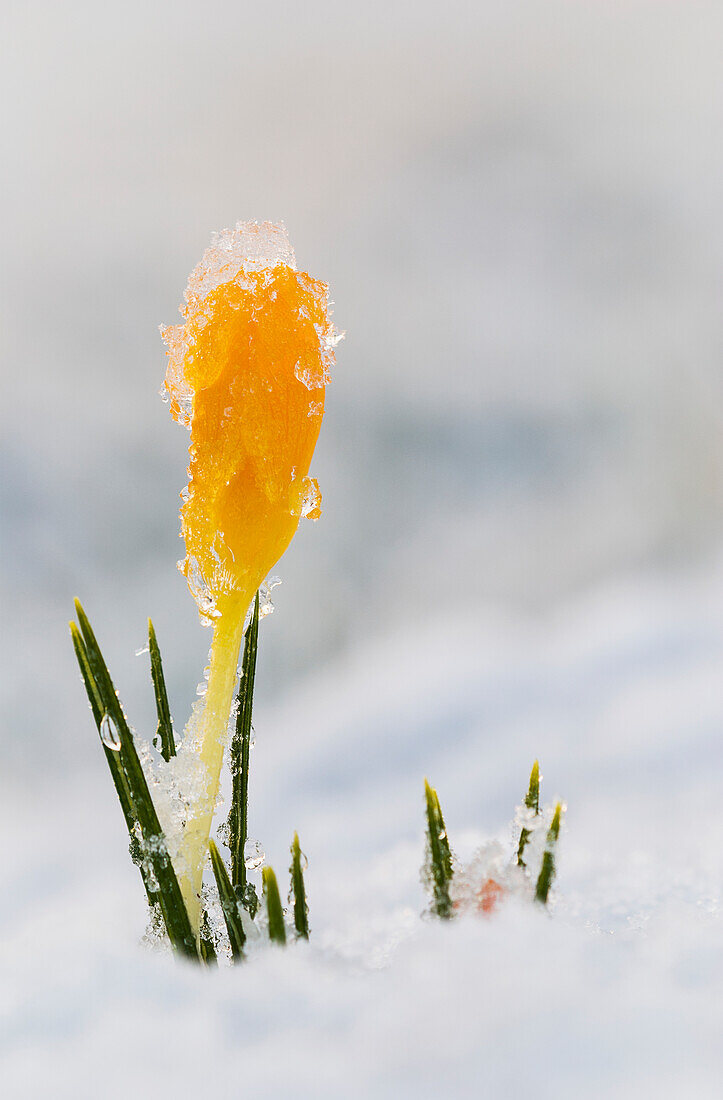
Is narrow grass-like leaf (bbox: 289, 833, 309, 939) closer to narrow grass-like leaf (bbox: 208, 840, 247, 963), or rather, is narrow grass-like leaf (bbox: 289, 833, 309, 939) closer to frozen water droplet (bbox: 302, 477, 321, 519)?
narrow grass-like leaf (bbox: 208, 840, 247, 963)

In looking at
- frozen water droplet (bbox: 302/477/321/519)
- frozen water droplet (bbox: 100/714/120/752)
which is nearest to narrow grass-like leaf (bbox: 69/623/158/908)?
frozen water droplet (bbox: 100/714/120/752)

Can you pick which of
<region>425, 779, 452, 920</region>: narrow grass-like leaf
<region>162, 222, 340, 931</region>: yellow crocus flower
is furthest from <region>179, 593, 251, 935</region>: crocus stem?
<region>425, 779, 452, 920</region>: narrow grass-like leaf

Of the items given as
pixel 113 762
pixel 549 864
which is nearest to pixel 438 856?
pixel 549 864

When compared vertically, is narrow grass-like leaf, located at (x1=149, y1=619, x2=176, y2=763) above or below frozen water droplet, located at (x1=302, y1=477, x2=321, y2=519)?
below

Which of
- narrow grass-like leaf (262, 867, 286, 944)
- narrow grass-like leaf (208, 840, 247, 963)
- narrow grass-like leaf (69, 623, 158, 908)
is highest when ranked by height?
narrow grass-like leaf (69, 623, 158, 908)

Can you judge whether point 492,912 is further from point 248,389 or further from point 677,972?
point 248,389

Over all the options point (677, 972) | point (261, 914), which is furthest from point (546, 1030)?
point (261, 914)
